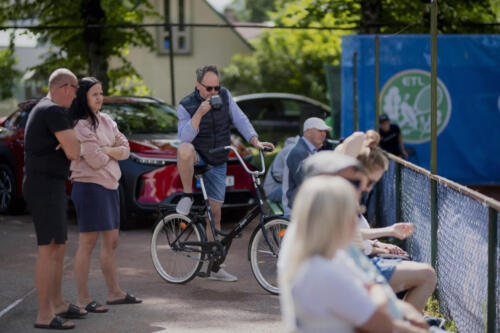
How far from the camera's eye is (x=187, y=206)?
6598mm

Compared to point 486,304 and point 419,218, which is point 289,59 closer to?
point 419,218

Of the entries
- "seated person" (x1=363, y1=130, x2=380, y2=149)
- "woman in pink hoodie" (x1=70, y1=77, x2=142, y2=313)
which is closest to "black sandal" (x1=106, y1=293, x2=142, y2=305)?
"woman in pink hoodie" (x1=70, y1=77, x2=142, y2=313)

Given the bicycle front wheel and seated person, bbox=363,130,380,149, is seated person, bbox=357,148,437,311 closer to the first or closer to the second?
seated person, bbox=363,130,380,149

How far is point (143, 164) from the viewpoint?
9211 millimetres

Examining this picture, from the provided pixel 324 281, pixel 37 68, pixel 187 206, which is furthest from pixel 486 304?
pixel 37 68

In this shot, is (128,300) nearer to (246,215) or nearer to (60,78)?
(246,215)

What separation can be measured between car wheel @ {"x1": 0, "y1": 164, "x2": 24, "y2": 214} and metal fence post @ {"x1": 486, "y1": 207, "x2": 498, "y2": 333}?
8.16 m

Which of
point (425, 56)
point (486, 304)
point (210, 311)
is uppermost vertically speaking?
point (425, 56)

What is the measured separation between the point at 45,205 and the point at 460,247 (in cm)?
291

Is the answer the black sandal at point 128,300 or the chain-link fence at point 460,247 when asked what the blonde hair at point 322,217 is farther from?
the black sandal at point 128,300

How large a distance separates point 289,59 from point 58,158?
26834mm

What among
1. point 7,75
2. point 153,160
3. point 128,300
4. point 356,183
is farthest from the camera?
point 7,75

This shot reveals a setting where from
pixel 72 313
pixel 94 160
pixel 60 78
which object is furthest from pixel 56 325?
pixel 60 78

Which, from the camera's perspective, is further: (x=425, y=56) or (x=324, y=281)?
(x=425, y=56)
